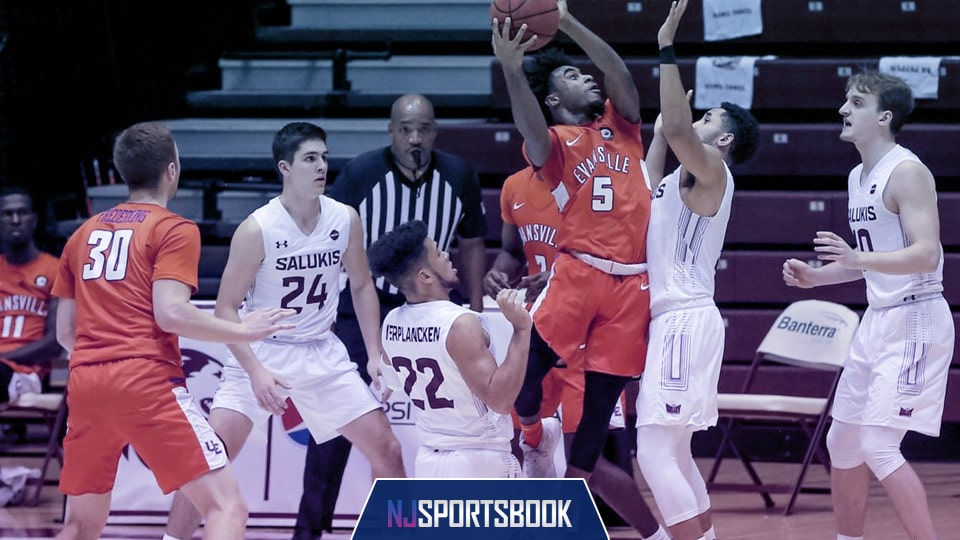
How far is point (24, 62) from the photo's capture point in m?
10.2

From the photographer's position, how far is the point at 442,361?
467cm

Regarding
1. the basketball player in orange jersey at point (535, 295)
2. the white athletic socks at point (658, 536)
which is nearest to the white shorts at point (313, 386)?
the basketball player in orange jersey at point (535, 295)

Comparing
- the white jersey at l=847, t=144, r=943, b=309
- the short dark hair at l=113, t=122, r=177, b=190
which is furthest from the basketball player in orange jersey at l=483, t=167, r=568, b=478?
the short dark hair at l=113, t=122, r=177, b=190

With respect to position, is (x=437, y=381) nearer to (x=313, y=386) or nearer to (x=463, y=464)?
(x=463, y=464)

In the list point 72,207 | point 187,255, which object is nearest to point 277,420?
point 187,255

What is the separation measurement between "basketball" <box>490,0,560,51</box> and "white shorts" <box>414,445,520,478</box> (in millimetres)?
1553

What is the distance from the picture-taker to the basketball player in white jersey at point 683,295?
15.9 ft

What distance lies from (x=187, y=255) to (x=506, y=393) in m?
1.14

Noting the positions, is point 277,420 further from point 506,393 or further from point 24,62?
point 24,62

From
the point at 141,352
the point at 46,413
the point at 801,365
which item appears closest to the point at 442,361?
the point at 141,352

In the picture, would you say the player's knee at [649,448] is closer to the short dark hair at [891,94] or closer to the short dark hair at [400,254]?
the short dark hair at [400,254]

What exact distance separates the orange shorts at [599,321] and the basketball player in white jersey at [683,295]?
0.09 metres

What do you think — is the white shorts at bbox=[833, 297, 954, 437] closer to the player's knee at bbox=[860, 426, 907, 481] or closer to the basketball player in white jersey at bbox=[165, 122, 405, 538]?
the player's knee at bbox=[860, 426, 907, 481]

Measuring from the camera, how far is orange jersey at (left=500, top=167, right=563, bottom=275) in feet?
19.7
